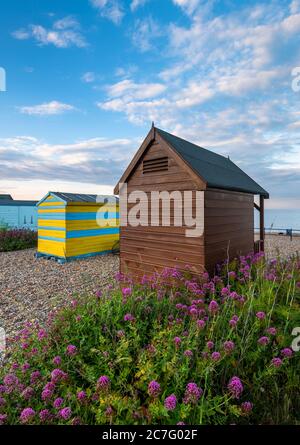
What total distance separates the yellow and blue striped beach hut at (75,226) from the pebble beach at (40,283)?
68 cm

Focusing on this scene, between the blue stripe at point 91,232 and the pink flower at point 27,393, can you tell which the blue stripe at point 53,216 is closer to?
the blue stripe at point 91,232

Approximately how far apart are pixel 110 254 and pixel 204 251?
317 inches

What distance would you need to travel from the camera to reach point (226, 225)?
5922 mm

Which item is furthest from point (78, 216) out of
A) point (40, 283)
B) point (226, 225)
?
point (226, 225)

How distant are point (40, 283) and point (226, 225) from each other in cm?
586

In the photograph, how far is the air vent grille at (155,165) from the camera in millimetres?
5601

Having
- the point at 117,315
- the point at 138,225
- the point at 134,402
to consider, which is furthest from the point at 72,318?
the point at 138,225

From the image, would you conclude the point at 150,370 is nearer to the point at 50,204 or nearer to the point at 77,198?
the point at 77,198

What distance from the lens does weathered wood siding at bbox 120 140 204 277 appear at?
5.14 m

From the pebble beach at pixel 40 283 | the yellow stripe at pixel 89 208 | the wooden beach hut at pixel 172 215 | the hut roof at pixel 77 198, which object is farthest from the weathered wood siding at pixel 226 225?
the yellow stripe at pixel 89 208

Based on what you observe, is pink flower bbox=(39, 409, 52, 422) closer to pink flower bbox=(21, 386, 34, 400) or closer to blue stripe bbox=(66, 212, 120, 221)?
pink flower bbox=(21, 386, 34, 400)

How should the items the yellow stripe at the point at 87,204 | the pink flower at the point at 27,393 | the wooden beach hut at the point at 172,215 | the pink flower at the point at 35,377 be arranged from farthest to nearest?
the yellow stripe at the point at 87,204, the wooden beach hut at the point at 172,215, the pink flower at the point at 35,377, the pink flower at the point at 27,393
